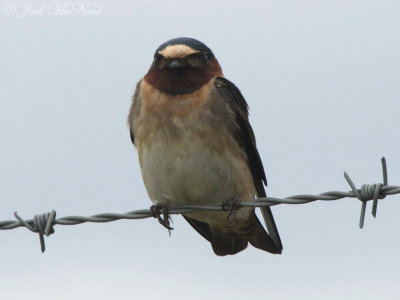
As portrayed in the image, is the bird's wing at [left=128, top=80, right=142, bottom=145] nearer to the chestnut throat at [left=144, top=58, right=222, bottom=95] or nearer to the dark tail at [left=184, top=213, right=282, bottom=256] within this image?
the chestnut throat at [left=144, top=58, right=222, bottom=95]

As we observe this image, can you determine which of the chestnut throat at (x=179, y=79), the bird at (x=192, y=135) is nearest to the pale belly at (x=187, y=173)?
the bird at (x=192, y=135)

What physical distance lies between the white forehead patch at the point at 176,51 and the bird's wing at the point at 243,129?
40cm

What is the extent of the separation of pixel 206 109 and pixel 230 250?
1872 millimetres

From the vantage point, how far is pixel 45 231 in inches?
266

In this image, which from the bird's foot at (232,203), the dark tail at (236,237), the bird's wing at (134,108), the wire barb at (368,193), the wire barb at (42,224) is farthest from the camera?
the dark tail at (236,237)

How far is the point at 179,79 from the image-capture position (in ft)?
28.1

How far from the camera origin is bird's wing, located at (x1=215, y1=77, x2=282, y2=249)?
862 cm

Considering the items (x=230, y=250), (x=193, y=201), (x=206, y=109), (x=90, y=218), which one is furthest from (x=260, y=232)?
(x=90, y=218)

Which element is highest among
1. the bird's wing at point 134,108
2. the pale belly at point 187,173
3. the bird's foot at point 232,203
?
the bird's wing at point 134,108

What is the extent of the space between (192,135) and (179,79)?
0.67 meters

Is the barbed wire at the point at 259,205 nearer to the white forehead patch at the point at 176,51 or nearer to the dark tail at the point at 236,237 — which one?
the white forehead patch at the point at 176,51

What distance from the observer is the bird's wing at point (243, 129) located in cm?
862

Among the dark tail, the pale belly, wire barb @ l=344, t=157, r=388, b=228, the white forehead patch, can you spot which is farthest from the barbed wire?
the dark tail

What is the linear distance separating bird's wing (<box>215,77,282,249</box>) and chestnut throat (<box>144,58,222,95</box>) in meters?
0.17
